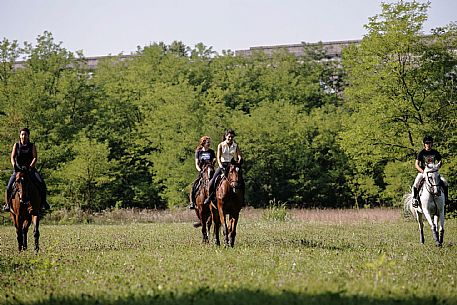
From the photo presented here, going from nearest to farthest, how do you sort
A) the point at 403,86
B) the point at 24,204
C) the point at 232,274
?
the point at 232,274 → the point at 24,204 → the point at 403,86

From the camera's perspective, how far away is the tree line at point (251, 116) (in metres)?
37.7

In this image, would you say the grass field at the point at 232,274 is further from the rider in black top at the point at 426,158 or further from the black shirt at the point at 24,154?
the black shirt at the point at 24,154

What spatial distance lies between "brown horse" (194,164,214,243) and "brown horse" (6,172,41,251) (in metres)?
4.21

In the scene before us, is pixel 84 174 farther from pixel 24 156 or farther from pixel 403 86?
pixel 24 156

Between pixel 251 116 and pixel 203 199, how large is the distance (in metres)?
38.1

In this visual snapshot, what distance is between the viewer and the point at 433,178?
61.4ft

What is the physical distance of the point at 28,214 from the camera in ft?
57.0

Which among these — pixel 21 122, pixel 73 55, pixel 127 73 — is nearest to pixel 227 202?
pixel 21 122

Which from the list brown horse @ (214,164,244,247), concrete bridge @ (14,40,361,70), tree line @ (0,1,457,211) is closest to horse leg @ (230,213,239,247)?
brown horse @ (214,164,244,247)

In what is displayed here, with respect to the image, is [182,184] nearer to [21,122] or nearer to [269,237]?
[21,122]

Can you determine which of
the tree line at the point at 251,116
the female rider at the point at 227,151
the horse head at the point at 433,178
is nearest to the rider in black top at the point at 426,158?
the horse head at the point at 433,178

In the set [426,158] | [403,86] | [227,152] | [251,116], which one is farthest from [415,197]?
[251,116]

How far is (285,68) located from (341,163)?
14.2m

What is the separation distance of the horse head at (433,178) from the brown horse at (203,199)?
594cm
